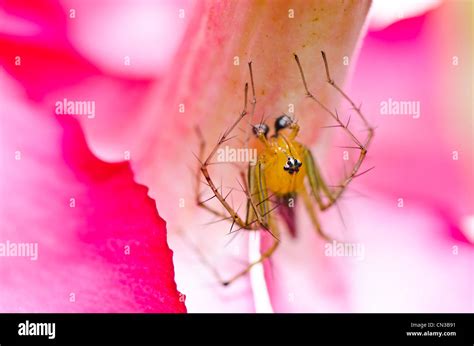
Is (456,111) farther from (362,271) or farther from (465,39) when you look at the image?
(362,271)

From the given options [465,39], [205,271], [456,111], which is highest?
[465,39]

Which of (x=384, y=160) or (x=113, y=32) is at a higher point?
(x=113, y=32)

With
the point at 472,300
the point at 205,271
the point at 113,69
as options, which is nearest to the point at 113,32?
the point at 113,69

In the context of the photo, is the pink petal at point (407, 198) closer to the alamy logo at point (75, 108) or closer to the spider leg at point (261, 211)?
the spider leg at point (261, 211)
